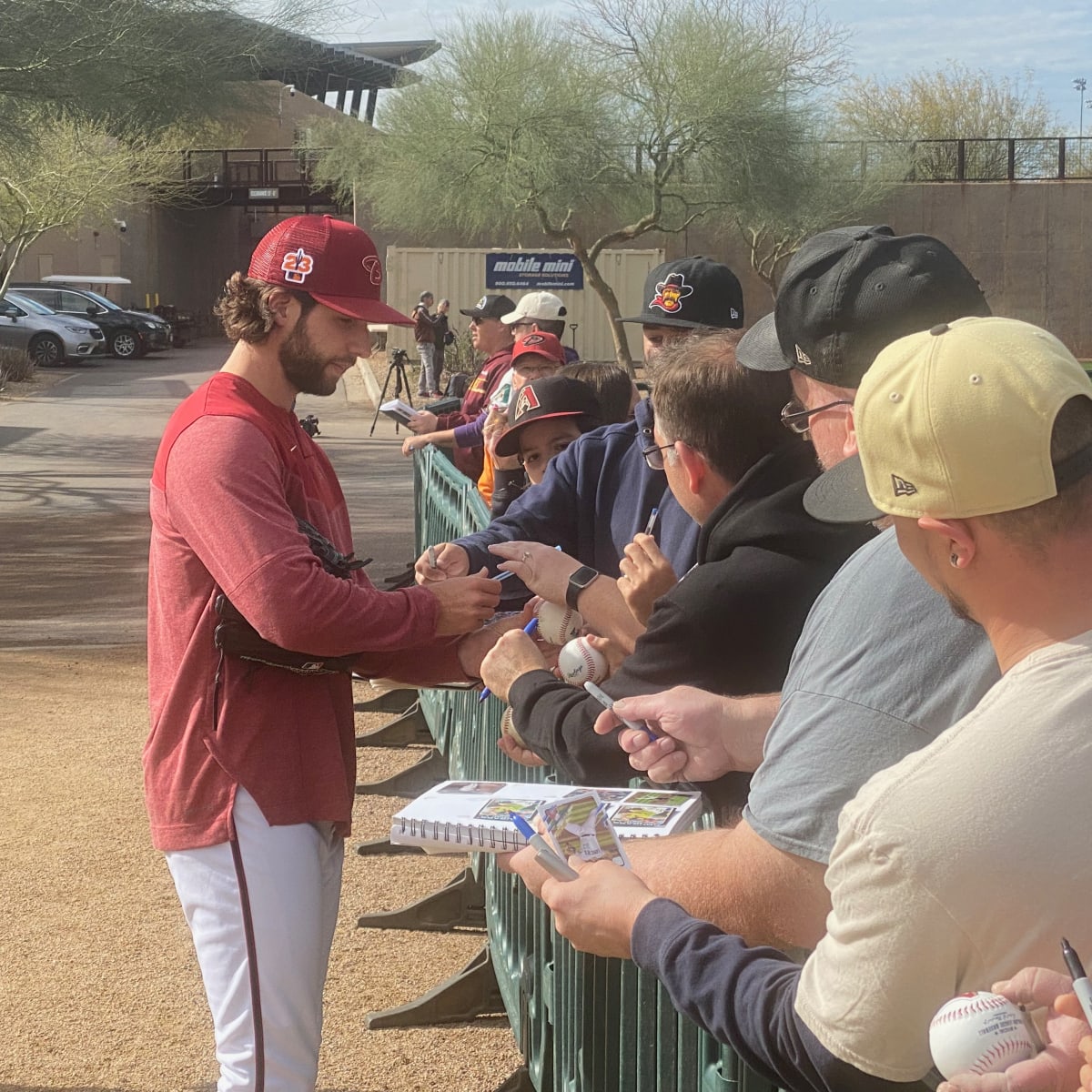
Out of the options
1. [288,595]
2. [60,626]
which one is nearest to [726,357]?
[288,595]

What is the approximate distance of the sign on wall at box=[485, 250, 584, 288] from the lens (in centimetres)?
3241

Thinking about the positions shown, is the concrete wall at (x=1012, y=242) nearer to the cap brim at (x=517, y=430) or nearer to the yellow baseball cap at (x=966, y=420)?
the cap brim at (x=517, y=430)

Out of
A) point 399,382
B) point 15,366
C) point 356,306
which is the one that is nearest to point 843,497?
point 356,306

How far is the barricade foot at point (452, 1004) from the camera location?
473 cm

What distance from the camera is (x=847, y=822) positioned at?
5.16 feet

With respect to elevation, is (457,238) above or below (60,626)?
above

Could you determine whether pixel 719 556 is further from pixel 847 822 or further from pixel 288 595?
pixel 847 822

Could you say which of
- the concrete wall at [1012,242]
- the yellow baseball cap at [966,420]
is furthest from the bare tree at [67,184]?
the yellow baseball cap at [966,420]

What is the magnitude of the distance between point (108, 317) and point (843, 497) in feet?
145

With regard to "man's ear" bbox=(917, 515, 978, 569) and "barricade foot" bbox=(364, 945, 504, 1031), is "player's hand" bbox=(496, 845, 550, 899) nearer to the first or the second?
"man's ear" bbox=(917, 515, 978, 569)

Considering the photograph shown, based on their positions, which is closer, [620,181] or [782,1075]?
[782,1075]

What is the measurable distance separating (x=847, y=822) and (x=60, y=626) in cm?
973

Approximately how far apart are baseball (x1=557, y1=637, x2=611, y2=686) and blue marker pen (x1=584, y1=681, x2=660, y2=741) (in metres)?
0.37

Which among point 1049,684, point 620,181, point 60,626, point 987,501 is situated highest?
point 620,181
